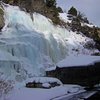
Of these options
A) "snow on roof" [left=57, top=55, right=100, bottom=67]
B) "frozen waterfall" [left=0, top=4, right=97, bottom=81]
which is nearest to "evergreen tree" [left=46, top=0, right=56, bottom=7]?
"frozen waterfall" [left=0, top=4, right=97, bottom=81]

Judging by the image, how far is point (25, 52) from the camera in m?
35.8

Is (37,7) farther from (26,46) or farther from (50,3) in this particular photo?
(26,46)

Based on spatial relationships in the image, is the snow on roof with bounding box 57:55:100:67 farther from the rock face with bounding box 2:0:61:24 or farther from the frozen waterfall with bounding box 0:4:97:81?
the rock face with bounding box 2:0:61:24

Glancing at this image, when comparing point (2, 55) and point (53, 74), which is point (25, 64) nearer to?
point (2, 55)

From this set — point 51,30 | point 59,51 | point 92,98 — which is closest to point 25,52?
point 59,51

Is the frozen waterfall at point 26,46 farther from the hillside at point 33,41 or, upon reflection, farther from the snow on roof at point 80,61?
the snow on roof at point 80,61

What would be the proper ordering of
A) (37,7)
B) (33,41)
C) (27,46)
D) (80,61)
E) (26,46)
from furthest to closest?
(37,7)
(33,41)
(27,46)
(26,46)
(80,61)

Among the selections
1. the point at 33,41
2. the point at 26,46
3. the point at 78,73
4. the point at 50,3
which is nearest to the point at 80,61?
the point at 78,73

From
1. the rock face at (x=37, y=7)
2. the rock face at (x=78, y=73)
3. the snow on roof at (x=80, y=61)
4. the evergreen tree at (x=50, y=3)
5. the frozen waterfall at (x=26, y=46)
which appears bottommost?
the rock face at (x=78, y=73)

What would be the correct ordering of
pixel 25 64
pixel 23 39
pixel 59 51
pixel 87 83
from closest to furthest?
pixel 87 83 → pixel 25 64 → pixel 23 39 → pixel 59 51

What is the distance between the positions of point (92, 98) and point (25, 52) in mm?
25826

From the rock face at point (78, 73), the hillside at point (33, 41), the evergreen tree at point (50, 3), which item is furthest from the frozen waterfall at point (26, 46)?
the evergreen tree at point (50, 3)

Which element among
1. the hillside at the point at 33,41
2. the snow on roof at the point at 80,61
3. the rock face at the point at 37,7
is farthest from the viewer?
the rock face at the point at 37,7

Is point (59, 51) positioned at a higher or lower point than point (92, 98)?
higher
